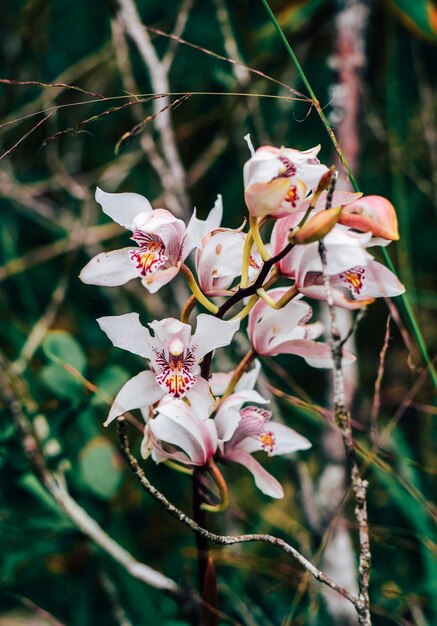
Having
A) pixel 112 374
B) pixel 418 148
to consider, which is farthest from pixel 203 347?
pixel 418 148

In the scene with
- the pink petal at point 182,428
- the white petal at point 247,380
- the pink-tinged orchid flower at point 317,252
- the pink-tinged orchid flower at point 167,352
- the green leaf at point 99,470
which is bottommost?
the green leaf at point 99,470

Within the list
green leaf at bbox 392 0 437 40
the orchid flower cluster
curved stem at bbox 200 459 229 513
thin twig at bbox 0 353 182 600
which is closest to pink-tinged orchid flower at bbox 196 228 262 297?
the orchid flower cluster

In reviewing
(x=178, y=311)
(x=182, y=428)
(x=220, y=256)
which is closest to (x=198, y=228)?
(x=220, y=256)

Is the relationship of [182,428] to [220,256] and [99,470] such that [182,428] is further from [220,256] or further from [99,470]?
[99,470]

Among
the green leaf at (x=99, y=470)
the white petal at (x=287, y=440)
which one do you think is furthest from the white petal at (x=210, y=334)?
the green leaf at (x=99, y=470)

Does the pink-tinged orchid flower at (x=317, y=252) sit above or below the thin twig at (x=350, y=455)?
above

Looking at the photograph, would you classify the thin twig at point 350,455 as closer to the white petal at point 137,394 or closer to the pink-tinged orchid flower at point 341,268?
the pink-tinged orchid flower at point 341,268

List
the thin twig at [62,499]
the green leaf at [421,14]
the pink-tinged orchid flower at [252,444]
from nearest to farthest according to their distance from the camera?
1. the pink-tinged orchid flower at [252,444]
2. the thin twig at [62,499]
3. the green leaf at [421,14]
